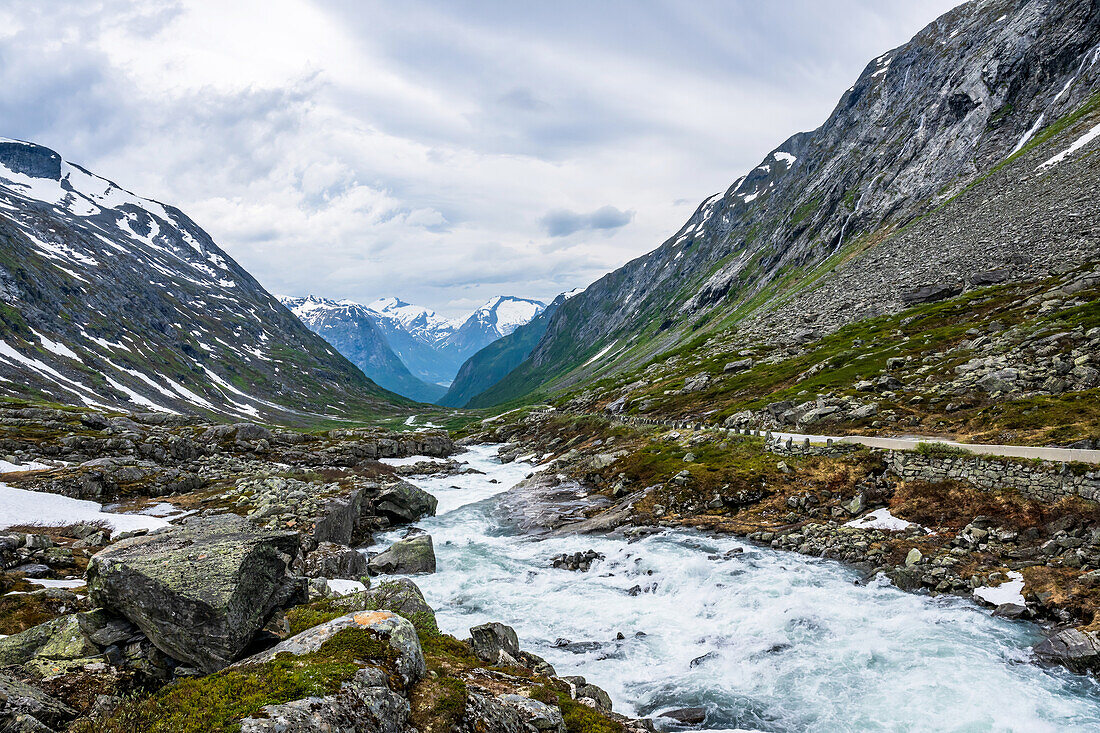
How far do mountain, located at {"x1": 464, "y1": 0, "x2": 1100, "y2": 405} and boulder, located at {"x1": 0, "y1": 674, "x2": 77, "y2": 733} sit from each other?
91.2 m

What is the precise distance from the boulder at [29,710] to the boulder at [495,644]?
10942 mm

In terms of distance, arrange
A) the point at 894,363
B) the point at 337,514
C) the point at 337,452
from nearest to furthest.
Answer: the point at 337,514
the point at 894,363
the point at 337,452

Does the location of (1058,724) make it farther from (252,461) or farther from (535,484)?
(252,461)

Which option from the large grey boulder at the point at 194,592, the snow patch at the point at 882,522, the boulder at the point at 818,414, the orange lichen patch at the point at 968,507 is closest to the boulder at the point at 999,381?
the boulder at the point at 818,414

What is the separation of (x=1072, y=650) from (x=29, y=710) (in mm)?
29984

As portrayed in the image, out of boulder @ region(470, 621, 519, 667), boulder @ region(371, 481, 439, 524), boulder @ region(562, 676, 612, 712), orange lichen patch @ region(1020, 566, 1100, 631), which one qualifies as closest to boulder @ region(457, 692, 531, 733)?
boulder @ region(562, 676, 612, 712)

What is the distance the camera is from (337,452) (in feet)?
252

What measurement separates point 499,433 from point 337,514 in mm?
90045

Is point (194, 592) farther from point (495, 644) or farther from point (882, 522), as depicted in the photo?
point (882, 522)

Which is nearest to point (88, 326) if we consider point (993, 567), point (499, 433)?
point (499, 433)

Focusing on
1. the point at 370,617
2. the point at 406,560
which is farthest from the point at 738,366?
the point at 370,617

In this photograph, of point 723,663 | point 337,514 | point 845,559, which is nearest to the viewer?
point 723,663

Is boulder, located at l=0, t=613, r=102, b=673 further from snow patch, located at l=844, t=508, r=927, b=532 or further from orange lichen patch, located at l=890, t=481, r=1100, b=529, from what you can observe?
orange lichen patch, located at l=890, t=481, r=1100, b=529

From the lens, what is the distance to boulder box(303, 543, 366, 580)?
91.1 ft
